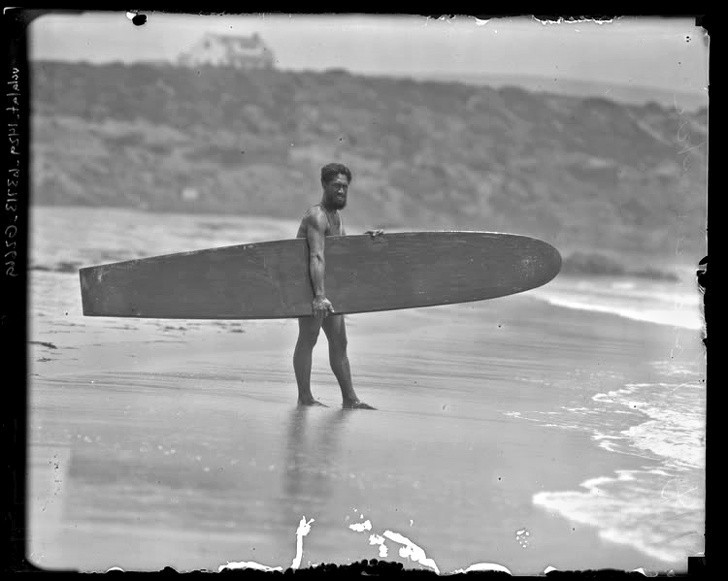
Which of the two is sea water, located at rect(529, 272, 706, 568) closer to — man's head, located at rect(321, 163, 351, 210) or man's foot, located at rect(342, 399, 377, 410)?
man's foot, located at rect(342, 399, 377, 410)

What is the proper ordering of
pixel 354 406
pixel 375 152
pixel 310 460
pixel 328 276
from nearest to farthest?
pixel 310 460
pixel 328 276
pixel 354 406
pixel 375 152

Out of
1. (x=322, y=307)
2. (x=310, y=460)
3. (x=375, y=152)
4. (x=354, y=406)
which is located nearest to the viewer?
(x=310, y=460)

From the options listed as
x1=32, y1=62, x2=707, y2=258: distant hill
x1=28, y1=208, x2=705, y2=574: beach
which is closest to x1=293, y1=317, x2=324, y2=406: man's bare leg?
x1=28, y1=208, x2=705, y2=574: beach

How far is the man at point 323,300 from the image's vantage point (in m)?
5.38

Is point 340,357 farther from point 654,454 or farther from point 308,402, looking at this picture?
point 654,454

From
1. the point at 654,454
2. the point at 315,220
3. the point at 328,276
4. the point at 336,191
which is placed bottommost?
the point at 654,454

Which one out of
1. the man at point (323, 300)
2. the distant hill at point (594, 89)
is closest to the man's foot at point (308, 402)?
the man at point (323, 300)

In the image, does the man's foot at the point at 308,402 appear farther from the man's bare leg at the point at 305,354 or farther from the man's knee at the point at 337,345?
the man's knee at the point at 337,345

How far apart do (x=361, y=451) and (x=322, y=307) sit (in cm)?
73

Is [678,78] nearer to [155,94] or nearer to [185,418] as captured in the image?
[185,418]

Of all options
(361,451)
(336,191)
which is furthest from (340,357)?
(336,191)

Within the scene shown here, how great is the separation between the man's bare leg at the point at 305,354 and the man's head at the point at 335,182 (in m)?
0.60

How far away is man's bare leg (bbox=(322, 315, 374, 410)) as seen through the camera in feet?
18.3

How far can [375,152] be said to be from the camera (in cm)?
971
